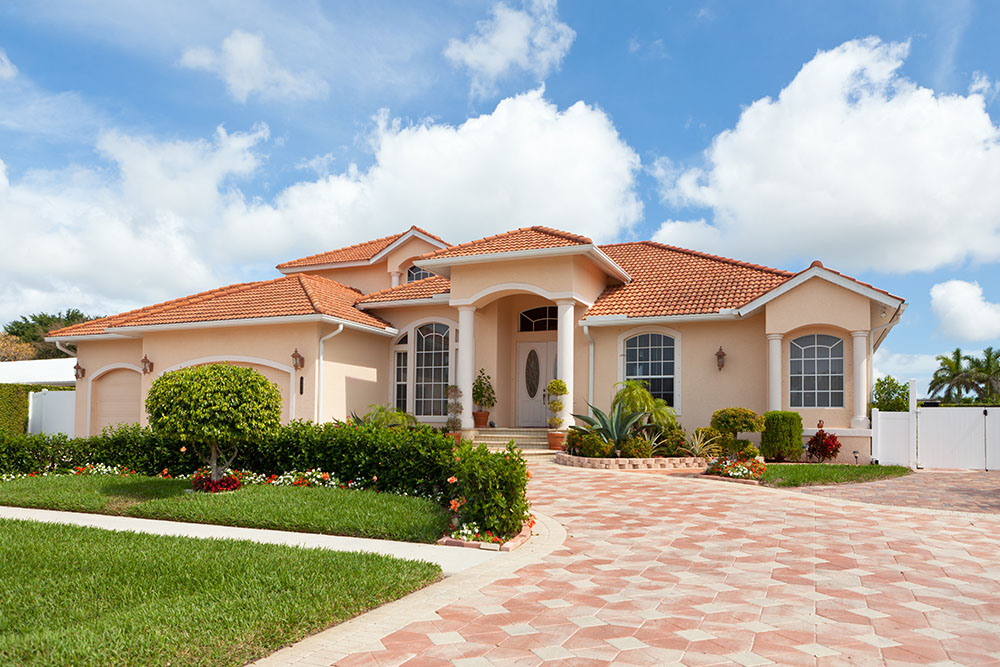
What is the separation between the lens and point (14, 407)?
25.0 m

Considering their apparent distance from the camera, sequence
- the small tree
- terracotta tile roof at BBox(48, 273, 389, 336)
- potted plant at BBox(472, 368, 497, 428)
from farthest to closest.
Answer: potted plant at BBox(472, 368, 497, 428) < terracotta tile roof at BBox(48, 273, 389, 336) < the small tree

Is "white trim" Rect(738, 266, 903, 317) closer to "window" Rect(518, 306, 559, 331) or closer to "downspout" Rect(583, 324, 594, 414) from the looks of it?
"downspout" Rect(583, 324, 594, 414)

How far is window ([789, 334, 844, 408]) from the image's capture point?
57.3ft

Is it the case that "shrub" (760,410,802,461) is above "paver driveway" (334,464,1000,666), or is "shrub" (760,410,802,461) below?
above

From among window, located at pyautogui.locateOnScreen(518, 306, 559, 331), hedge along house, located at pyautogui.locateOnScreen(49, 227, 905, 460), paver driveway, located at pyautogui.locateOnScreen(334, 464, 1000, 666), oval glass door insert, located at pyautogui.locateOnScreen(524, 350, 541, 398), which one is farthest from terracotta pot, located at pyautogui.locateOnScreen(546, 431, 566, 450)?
paver driveway, located at pyautogui.locateOnScreen(334, 464, 1000, 666)

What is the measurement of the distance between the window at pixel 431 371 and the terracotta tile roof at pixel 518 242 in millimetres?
2672

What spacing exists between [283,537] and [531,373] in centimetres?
1338

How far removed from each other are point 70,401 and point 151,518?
1781cm

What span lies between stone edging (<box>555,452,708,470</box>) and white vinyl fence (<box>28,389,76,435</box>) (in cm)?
1763

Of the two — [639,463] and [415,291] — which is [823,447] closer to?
[639,463]

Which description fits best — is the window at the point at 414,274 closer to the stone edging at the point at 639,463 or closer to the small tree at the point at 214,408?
the stone edging at the point at 639,463

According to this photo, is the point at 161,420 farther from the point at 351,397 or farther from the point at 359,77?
the point at 351,397

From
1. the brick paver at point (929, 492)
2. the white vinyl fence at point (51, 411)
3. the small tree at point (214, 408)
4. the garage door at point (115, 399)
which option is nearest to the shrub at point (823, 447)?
the brick paver at point (929, 492)

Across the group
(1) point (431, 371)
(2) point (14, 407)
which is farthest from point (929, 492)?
(2) point (14, 407)
